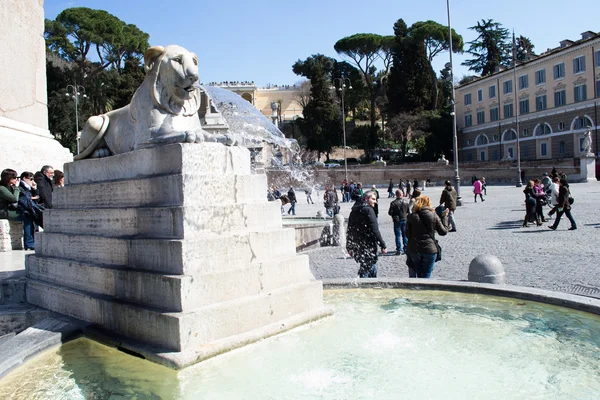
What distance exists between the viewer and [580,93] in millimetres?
44375

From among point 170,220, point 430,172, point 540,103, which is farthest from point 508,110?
point 170,220

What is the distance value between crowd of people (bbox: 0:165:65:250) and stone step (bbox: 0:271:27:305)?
178 cm

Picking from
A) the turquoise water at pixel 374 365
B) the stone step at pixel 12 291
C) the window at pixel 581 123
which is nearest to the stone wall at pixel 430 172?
the window at pixel 581 123

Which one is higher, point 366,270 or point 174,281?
point 174,281

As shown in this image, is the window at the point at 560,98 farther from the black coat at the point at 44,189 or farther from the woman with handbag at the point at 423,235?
the black coat at the point at 44,189

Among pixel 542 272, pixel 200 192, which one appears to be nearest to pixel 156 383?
pixel 200 192

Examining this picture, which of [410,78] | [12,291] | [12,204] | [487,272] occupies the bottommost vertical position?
[487,272]

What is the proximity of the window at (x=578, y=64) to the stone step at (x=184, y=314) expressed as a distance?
4743 cm

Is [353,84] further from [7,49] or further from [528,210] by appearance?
[7,49]

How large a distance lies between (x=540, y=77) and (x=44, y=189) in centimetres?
5051

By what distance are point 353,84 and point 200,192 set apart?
6428 centimetres

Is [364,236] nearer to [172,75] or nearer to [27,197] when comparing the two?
[172,75]

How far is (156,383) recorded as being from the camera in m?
3.19

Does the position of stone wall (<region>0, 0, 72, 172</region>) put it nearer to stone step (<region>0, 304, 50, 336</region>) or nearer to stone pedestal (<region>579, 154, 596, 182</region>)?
stone step (<region>0, 304, 50, 336</region>)
